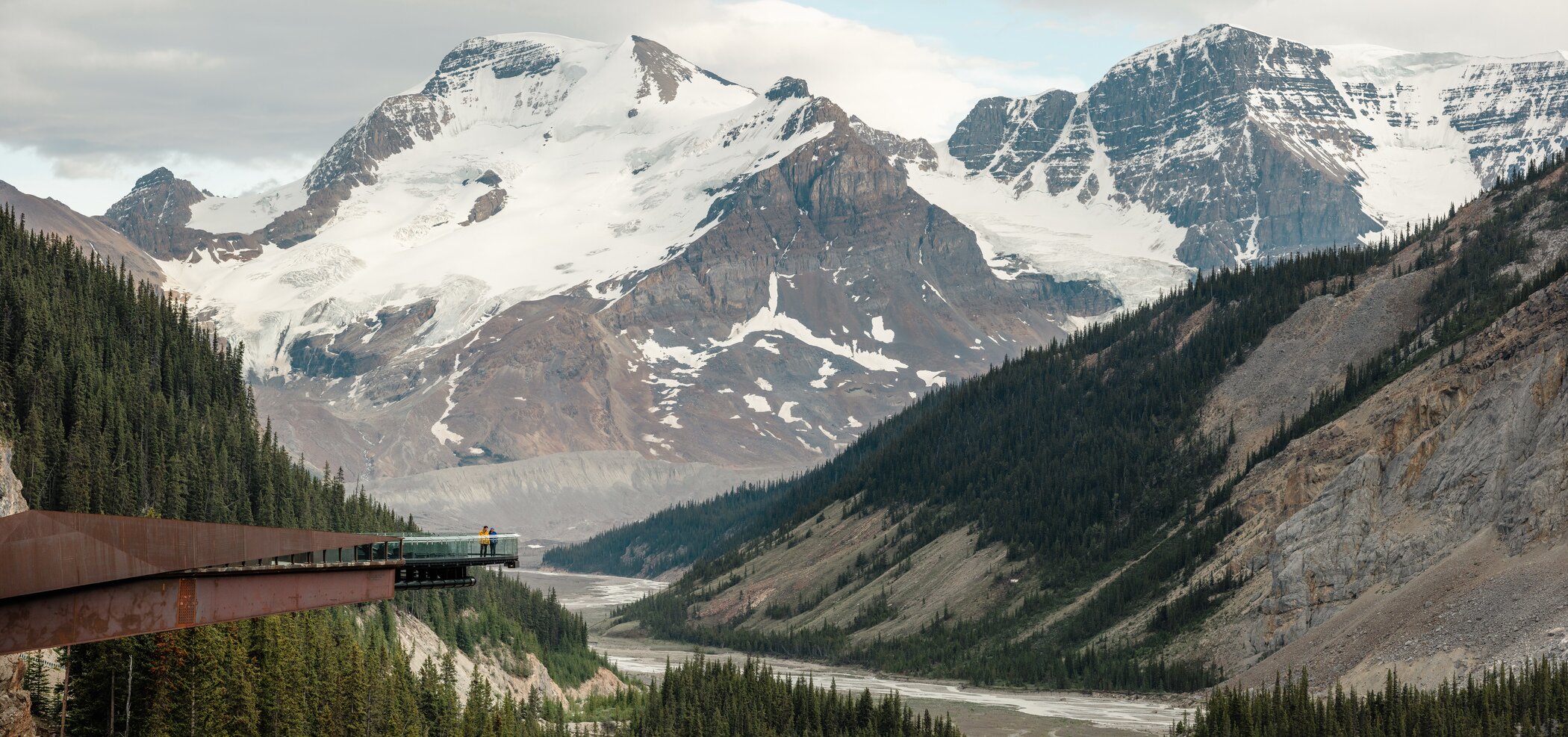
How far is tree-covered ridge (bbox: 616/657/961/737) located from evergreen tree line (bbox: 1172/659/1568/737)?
22926 mm

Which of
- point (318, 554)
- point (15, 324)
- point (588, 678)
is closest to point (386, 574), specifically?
point (318, 554)

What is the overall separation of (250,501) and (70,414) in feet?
60.6

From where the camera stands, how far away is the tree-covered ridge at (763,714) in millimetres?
134625

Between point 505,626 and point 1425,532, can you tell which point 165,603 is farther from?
point 1425,532

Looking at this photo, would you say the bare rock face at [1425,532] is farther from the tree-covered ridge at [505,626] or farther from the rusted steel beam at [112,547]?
the rusted steel beam at [112,547]

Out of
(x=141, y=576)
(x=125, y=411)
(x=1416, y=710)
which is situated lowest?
(x=1416, y=710)

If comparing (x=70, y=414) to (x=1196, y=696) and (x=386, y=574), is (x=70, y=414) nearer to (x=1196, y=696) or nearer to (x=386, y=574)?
(x=386, y=574)

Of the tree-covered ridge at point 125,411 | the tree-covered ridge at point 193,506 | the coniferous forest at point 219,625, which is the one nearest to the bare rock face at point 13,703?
the coniferous forest at point 219,625

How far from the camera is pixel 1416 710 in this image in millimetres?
117250

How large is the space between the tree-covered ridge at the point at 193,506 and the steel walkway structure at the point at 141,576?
76.0 feet

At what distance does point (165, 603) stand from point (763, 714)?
95575 mm

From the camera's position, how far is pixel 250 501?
14288cm

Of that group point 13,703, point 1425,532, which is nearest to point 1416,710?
point 1425,532

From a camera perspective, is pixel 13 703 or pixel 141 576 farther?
pixel 13 703
